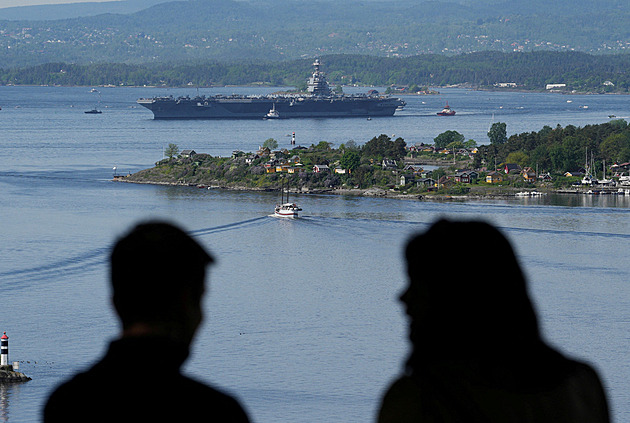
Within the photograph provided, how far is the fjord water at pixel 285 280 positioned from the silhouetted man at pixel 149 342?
0.10 metres

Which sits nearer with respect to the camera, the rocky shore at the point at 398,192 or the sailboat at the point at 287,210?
the sailboat at the point at 287,210

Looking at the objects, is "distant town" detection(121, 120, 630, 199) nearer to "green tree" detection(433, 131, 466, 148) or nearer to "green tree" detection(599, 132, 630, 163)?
"green tree" detection(599, 132, 630, 163)

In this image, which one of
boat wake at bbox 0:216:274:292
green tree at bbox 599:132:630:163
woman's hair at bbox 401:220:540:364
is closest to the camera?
woman's hair at bbox 401:220:540:364

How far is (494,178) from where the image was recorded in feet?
123

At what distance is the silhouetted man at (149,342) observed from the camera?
1402mm

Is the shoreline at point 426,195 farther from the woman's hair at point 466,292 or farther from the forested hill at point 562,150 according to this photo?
the woman's hair at point 466,292

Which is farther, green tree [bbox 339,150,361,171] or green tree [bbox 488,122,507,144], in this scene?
green tree [bbox 488,122,507,144]

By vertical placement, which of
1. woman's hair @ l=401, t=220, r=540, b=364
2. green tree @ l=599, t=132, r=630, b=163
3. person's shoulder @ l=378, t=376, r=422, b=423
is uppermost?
woman's hair @ l=401, t=220, r=540, b=364

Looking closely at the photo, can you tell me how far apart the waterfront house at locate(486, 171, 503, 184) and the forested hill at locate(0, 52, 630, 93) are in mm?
105862

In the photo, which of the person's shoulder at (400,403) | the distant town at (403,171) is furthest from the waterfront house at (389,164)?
the person's shoulder at (400,403)

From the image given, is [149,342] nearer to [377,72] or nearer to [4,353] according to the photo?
[4,353]

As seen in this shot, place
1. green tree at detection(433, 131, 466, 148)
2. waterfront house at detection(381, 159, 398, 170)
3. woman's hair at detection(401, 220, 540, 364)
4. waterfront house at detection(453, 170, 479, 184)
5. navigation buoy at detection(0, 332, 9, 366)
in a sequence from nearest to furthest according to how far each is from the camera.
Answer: woman's hair at detection(401, 220, 540, 364)
navigation buoy at detection(0, 332, 9, 366)
waterfront house at detection(453, 170, 479, 184)
waterfront house at detection(381, 159, 398, 170)
green tree at detection(433, 131, 466, 148)

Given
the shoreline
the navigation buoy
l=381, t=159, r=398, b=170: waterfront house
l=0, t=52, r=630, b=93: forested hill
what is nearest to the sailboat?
the shoreline

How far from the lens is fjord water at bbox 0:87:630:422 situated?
12805mm
